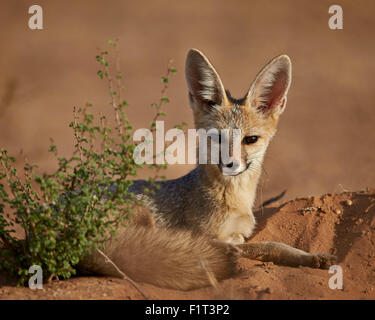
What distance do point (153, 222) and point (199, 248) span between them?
772mm

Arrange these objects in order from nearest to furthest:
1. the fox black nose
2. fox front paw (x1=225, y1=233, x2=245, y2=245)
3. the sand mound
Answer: the sand mound, the fox black nose, fox front paw (x1=225, y1=233, x2=245, y2=245)

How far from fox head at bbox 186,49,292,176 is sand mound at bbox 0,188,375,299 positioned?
2.31 feet

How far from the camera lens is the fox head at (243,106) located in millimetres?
3484

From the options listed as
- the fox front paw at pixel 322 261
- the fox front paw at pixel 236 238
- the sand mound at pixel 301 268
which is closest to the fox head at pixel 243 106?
the fox front paw at pixel 236 238

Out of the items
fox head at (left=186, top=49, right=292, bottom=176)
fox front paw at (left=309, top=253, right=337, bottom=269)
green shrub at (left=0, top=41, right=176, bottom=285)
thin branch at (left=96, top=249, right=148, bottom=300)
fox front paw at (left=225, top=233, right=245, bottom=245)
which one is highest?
fox head at (left=186, top=49, right=292, bottom=176)

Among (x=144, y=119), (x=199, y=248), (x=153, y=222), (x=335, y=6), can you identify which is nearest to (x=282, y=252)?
(x=199, y=248)

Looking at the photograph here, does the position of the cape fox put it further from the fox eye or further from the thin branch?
the thin branch

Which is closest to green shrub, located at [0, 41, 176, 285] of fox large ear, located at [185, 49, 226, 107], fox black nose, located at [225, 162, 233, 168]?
fox black nose, located at [225, 162, 233, 168]

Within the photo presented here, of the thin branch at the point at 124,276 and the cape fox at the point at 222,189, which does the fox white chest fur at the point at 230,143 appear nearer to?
the cape fox at the point at 222,189

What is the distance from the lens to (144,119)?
27.3 feet

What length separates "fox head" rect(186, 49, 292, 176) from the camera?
11.4ft

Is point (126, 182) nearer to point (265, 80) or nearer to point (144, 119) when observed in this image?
point (265, 80)

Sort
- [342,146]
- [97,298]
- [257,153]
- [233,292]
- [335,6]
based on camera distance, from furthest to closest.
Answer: [335,6]
[342,146]
[257,153]
[233,292]
[97,298]

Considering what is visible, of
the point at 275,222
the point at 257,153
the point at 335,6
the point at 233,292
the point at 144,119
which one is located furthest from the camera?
the point at 335,6
